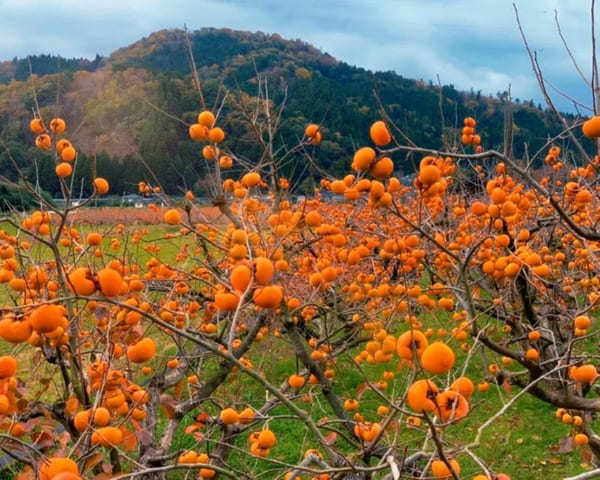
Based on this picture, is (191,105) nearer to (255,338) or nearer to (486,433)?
(486,433)

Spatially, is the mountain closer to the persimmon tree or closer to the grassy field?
the persimmon tree

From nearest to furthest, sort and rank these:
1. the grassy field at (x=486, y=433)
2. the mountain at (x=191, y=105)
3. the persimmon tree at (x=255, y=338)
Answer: the persimmon tree at (x=255, y=338) → the grassy field at (x=486, y=433) → the mountain at (x=191, y=105)

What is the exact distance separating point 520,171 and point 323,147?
38.2 feet

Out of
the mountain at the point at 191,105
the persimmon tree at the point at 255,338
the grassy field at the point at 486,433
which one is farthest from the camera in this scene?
the mountain at the point at 191,105

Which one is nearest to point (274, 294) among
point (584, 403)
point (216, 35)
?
point (584, 403)

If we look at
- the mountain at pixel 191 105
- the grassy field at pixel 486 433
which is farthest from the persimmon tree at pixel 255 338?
the mountain at pixel 191 105

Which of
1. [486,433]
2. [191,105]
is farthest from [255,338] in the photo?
[191,105]

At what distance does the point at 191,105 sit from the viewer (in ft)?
38.5

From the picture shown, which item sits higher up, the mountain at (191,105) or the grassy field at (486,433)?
the mountain at (191,105)

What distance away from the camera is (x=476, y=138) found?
308 cm

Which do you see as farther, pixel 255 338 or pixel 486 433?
pixel 486 433

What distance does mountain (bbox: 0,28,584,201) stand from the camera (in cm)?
689

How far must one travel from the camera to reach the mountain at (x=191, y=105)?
689 centimetres

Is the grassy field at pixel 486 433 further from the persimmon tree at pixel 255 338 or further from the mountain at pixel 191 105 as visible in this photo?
the mountain at pixel 191 105
